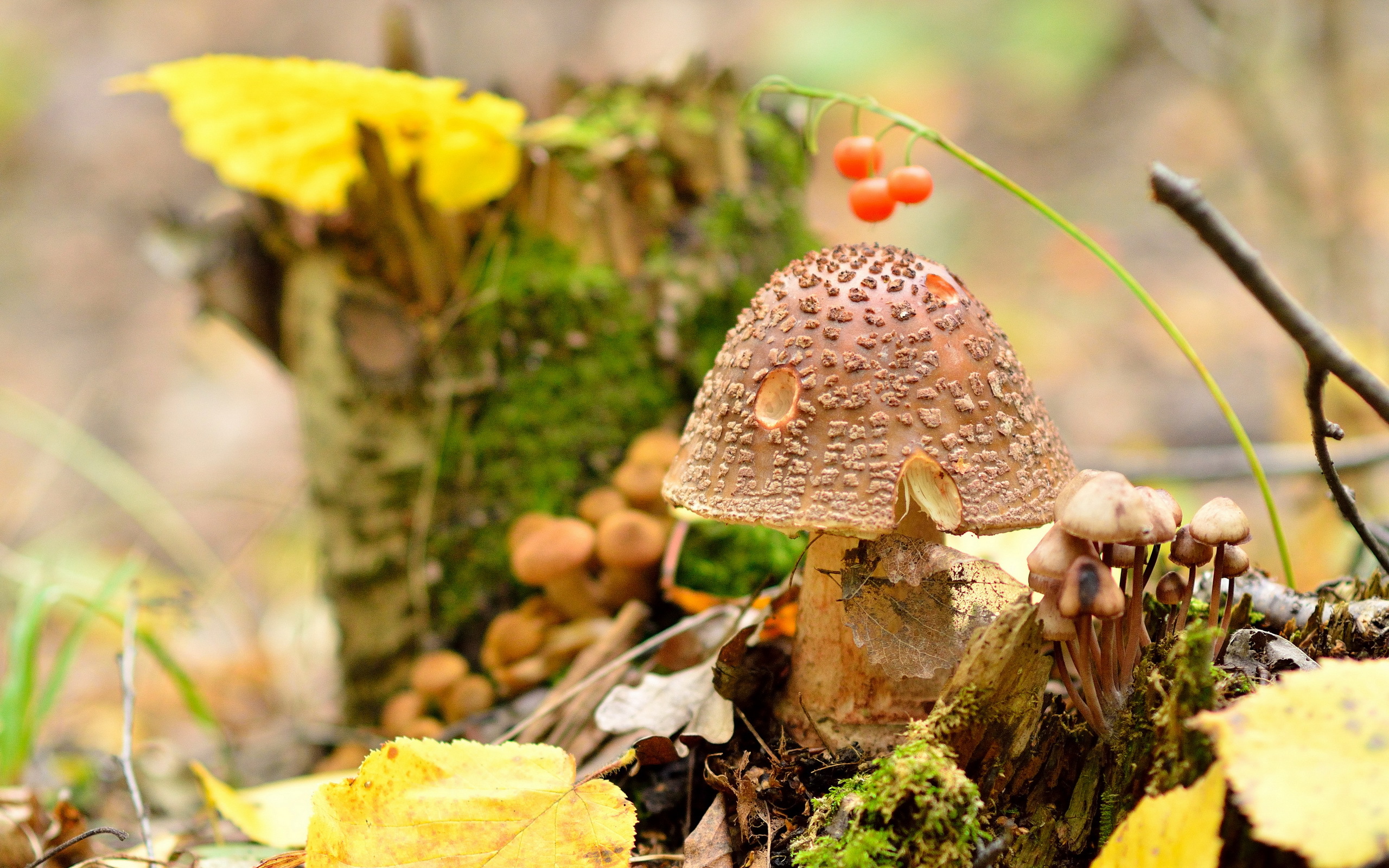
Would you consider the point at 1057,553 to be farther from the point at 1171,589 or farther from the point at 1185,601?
the point at 1185,601

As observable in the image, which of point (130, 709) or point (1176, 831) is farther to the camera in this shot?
point (130, 709)

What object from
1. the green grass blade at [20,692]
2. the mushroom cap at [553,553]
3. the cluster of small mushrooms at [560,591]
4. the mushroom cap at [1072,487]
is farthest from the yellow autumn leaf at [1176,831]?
the green grass blade at [20,692]

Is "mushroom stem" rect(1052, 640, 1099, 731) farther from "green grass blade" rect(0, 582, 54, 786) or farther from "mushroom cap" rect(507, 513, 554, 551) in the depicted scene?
"green grass blade" rect(0, 582, 54, 786)

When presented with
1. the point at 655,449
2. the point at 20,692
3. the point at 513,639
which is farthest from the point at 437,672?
the point at 20,692

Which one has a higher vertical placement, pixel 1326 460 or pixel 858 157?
pixel 858 157

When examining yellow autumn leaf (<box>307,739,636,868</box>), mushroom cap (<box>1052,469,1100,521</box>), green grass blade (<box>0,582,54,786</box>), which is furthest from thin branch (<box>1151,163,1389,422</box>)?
green grass blade (<box>0,582,54,786</box>)

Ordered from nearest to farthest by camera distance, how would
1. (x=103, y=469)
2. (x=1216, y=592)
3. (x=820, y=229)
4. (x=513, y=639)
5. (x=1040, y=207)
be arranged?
(x=1216, y=592)
(x=1040, y=207)
(x=513, y=639)
(x=820, y=229)
(x=103, y=469)
